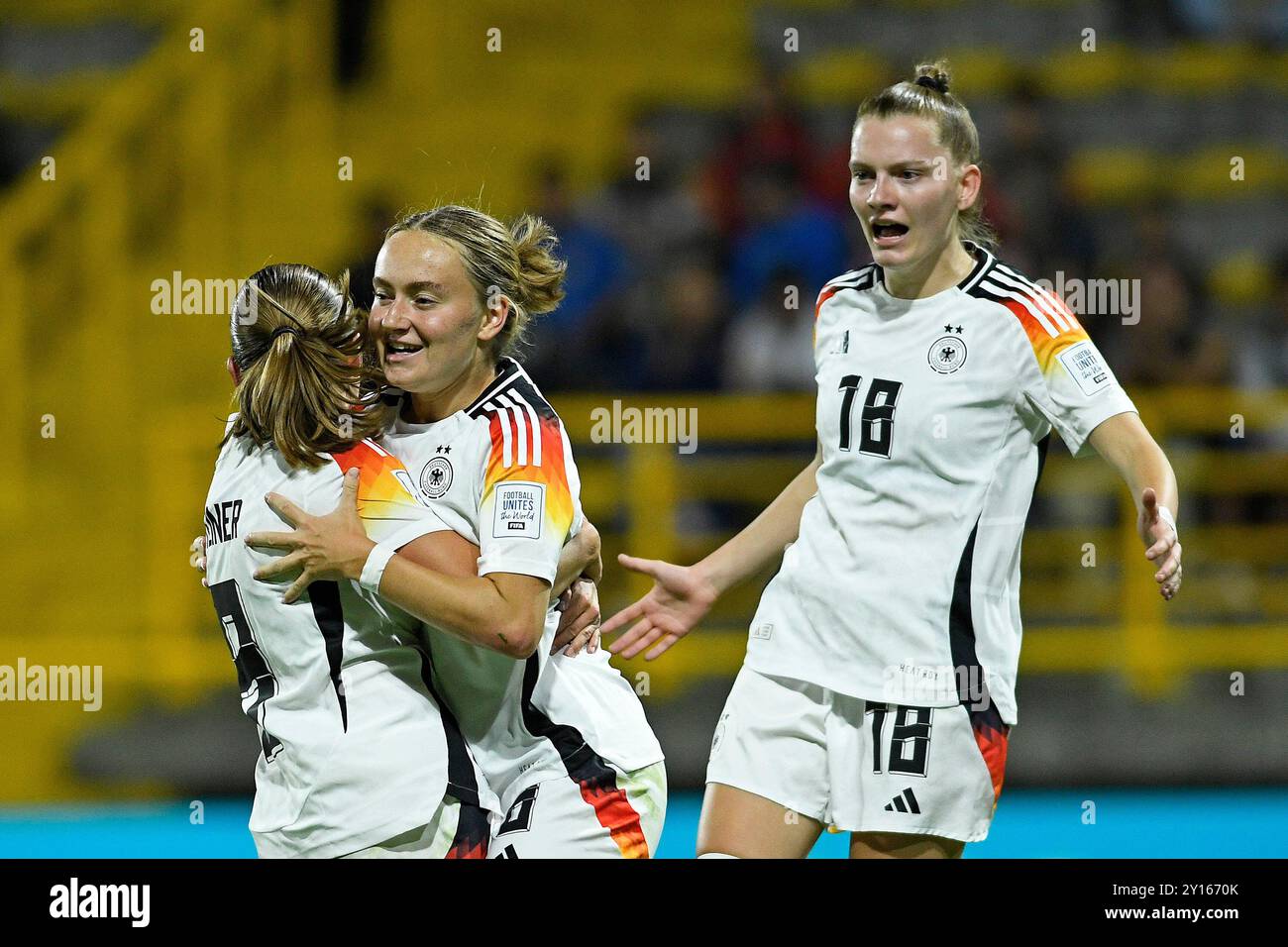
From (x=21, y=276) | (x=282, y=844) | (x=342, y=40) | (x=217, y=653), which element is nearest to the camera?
(x=282, y=844)

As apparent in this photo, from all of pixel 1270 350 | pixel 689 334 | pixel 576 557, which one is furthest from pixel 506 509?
pixel 1270 350

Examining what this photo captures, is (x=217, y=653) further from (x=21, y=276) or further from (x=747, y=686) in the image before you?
(x=747, y=686)

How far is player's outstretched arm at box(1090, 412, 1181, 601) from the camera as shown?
3.11 meters

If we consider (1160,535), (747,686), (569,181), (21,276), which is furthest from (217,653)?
(1160,535)

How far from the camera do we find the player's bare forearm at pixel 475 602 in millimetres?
2936

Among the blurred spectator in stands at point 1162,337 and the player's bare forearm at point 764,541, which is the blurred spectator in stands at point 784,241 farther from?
the player's bare forearm at point 764,541

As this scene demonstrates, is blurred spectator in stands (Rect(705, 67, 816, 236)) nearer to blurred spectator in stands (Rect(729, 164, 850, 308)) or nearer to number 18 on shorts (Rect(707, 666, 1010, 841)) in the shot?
blurred spectator in stands (Rect(729, 164, 850, 308))

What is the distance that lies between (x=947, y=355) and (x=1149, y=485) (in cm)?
50

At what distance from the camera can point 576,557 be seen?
3.38 meters

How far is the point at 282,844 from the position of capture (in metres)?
Result: 3.07

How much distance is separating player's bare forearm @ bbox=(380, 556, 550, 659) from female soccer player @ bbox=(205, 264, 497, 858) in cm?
9

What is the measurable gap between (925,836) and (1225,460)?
18.0ft

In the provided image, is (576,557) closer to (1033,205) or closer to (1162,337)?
(1162,337)

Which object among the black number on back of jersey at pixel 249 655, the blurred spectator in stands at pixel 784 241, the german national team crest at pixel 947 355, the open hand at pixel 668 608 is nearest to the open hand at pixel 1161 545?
the german national team crest at pixel 947 355
